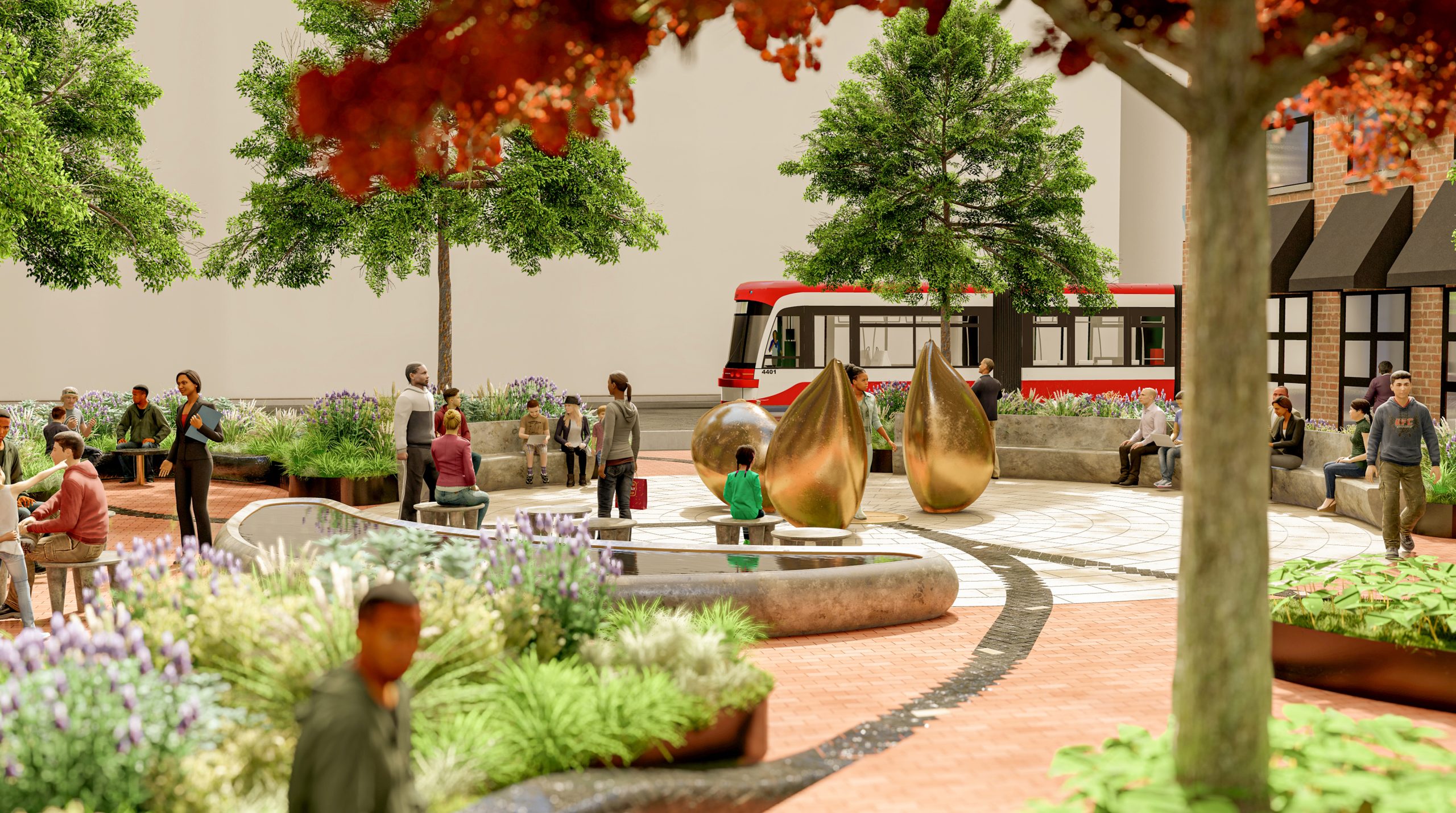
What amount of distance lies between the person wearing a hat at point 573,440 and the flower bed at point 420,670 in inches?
420

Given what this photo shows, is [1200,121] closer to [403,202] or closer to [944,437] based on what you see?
[944,437]

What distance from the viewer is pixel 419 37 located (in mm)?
3840

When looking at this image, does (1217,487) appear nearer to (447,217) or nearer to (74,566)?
(74,566)

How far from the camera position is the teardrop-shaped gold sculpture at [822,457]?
11398mm

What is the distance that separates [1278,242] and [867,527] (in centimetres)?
1374

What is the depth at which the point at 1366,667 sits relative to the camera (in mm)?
6367

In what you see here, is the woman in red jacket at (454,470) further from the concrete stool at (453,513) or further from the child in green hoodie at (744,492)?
the child in green hoodie at (744,492)

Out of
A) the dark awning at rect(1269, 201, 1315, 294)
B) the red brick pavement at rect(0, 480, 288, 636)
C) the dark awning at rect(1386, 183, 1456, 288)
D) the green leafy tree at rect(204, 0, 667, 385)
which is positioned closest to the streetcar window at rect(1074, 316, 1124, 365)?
the dark awning at rect(1269, 201, 1315, 294)

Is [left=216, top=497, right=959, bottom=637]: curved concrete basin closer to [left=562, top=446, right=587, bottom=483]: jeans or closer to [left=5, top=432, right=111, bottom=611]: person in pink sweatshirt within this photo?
[left=5, top=432, right=111, bottom=611]: person in pink sweatshirt

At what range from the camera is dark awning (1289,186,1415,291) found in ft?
64.9

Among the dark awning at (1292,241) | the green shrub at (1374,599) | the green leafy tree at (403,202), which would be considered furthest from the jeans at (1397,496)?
the dark awning at (1292,241)

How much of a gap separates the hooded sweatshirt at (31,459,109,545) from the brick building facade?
58.0 ft

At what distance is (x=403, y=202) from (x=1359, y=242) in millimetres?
16029

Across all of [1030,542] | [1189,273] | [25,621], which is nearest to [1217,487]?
[1189,273]
